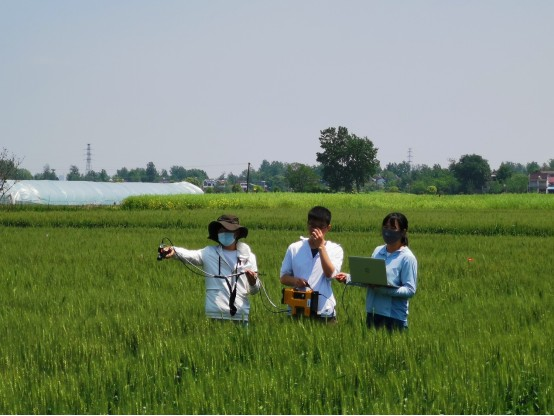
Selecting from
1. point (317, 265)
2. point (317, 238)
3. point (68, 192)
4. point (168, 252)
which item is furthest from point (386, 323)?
point (68, 192)

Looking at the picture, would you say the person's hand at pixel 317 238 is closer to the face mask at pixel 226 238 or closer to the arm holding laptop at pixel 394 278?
the arm holding laptop at pixel 394 278

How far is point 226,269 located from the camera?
6.52 metres

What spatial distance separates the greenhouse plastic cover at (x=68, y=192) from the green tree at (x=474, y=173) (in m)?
67.3

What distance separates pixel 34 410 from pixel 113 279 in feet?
25.9

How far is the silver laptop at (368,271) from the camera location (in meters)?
6.01

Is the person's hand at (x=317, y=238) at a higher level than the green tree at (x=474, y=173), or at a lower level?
lower

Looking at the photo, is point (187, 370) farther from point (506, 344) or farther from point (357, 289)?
point (357, 289)

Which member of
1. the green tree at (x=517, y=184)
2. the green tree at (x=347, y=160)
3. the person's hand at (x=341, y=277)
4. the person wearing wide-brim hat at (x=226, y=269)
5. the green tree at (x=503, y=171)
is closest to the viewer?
the person's hand at (x=341, y=277)

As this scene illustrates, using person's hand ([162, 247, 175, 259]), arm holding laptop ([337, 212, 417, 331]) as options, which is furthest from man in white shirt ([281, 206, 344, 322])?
person's hand ([162, 247, 175, 259])

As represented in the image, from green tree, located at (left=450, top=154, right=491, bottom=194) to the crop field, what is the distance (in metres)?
113

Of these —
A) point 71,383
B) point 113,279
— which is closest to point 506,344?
point 71,383

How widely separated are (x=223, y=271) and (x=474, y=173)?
123 m

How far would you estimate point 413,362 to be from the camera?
17.8 feet

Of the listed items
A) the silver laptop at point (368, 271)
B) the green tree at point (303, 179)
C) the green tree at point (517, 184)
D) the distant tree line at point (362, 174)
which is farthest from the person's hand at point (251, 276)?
the green tree at point (517, 184)
